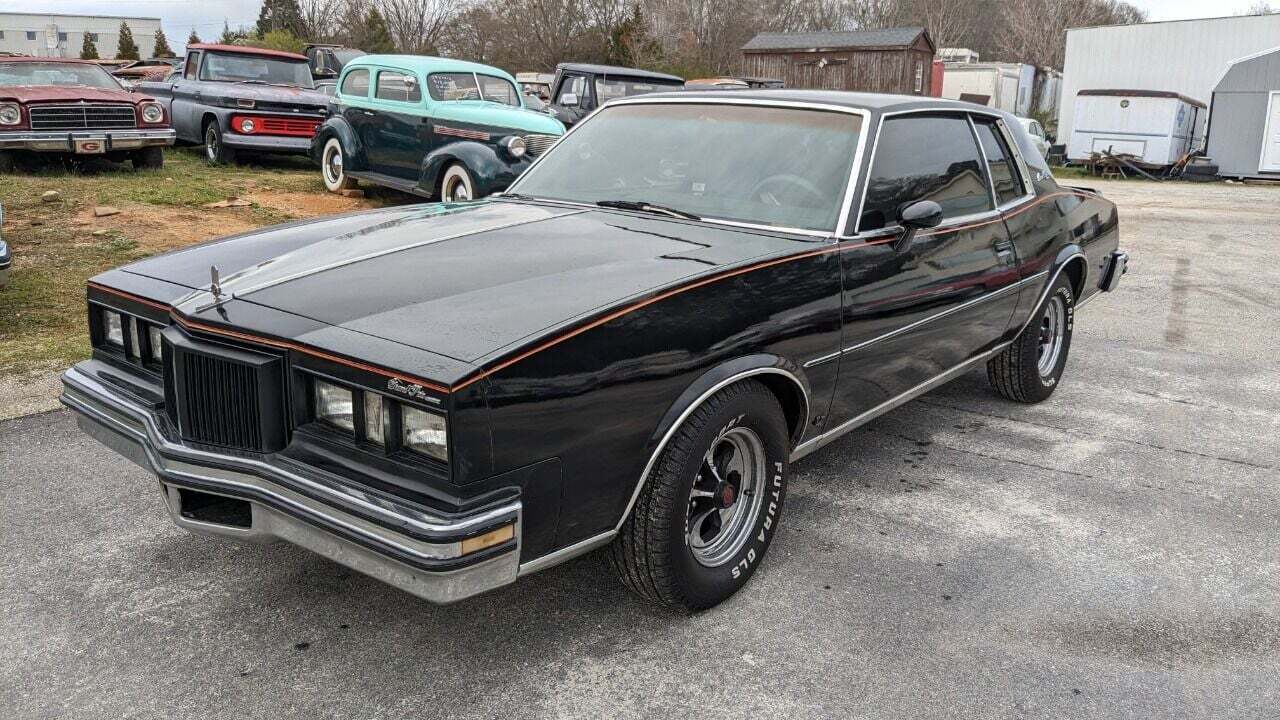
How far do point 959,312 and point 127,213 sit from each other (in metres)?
8.30

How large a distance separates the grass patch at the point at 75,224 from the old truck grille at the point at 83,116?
59 cm

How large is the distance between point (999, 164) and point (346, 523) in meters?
3.61

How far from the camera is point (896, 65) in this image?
35594 millimetres

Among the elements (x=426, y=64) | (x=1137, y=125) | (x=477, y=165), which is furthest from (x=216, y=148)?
(x=1137, y=125)

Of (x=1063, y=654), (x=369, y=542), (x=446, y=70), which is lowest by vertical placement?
(x=1063, y=654)

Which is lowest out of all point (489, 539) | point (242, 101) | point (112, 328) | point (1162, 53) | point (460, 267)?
point (489, 539)

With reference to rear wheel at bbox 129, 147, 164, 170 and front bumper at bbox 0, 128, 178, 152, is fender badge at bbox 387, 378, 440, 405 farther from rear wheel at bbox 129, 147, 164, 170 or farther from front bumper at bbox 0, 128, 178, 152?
rear wheel at bbox 129, 147, 164, 170

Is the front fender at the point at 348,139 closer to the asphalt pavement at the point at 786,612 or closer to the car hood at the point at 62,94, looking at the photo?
the car hood at the point at 62,94

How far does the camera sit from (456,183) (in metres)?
10.3

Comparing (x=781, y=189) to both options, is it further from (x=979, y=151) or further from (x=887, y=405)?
(x=979, y=151)

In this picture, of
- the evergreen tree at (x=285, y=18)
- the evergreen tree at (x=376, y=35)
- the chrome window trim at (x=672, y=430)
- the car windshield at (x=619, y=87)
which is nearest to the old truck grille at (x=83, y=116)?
Answer: the car windshield at (x=619, y=87)

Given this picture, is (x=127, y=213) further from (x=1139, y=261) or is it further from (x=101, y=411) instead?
(x=1139, y=261)

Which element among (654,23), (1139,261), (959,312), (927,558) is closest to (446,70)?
(1139,261)

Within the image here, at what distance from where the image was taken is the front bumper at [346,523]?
232 cm
